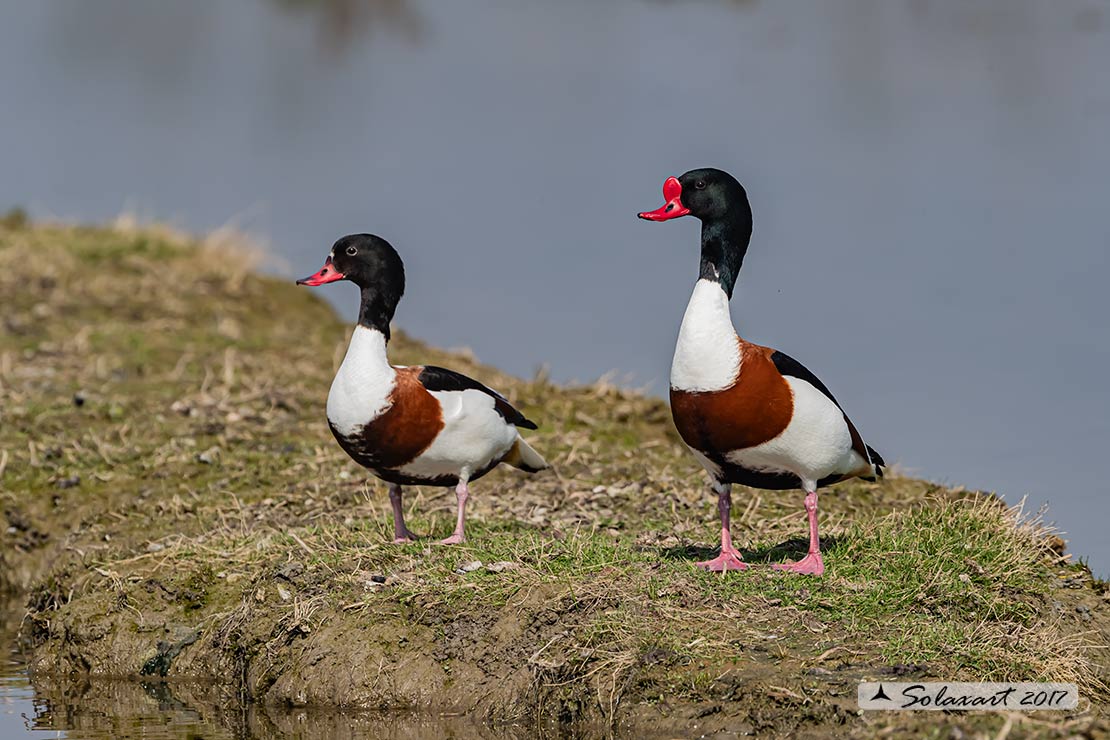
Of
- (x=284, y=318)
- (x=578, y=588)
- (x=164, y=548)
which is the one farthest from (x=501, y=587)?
(x=284, y=318)

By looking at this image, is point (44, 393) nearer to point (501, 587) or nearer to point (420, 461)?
point (420, 461)

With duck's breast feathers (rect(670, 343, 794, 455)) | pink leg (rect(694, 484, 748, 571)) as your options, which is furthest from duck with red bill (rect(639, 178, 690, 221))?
pink leg (rect(694, 484, 748, 571))

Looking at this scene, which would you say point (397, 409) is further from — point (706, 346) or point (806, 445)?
point (806, 445)

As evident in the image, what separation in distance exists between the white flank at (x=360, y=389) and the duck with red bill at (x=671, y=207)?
66.3 inches

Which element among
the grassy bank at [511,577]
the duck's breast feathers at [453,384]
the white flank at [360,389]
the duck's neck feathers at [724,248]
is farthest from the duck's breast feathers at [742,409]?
the white flank at [360,389]

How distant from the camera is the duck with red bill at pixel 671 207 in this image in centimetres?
762

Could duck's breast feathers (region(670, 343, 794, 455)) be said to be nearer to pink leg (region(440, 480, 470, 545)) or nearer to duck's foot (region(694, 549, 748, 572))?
duck's foot (region(694, 549, 748, 572))

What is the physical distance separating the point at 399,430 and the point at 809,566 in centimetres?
231

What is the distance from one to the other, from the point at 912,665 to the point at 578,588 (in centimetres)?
162

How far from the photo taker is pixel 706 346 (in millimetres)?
7254

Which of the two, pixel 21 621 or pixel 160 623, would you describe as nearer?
pixel 160 623

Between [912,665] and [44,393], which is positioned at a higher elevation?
[44,393]

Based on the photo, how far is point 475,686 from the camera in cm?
686

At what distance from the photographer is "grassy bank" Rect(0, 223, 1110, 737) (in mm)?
6531
